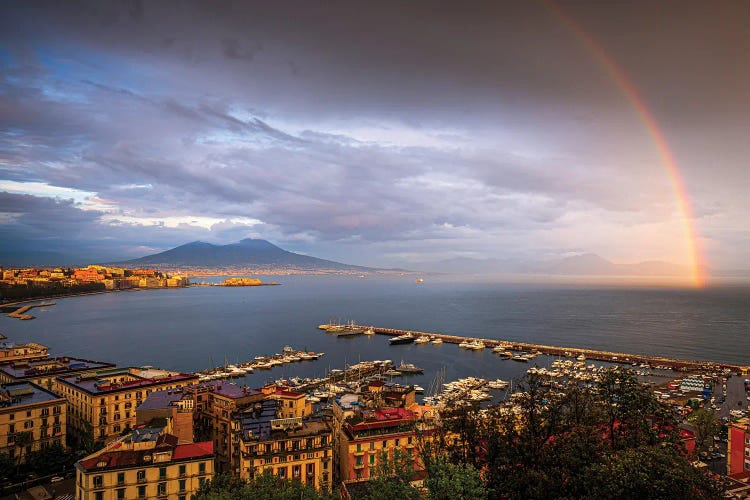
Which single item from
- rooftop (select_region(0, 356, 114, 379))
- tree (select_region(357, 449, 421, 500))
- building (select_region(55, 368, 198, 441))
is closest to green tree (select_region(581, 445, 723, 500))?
tree (select_region(357, 449, 421, 500))

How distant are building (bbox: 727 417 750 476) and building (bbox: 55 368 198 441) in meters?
29.6

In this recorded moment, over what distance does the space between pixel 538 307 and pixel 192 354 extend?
8713cm

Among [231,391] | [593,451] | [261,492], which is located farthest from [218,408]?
[593,451]

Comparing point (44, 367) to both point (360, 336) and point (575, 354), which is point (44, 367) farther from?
point (575, 354)

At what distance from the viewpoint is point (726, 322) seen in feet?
283

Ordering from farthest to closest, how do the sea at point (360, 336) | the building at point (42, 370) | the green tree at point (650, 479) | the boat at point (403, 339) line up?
the boat at point (403, 339) → the sea at point (360, 336) → the building at point (42, 370) → the green tree at point (650, 479)

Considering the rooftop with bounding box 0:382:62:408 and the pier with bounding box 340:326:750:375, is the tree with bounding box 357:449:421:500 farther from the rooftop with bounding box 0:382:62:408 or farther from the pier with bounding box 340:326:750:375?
the pier with bounding box 340:326:750:375

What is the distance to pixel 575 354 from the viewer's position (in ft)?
196

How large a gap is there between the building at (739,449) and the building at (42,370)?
1481 inches

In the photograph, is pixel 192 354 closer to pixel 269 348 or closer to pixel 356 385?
pixel 269 348

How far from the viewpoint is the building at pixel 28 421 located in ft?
71.7

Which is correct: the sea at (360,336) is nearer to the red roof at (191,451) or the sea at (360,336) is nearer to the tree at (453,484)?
the red roof at (191,451)

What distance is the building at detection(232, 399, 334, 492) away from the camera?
61.4 ft

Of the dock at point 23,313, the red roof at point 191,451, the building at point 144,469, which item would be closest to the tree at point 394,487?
the building at point 144,469
